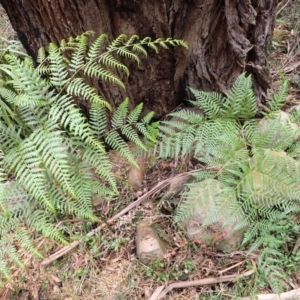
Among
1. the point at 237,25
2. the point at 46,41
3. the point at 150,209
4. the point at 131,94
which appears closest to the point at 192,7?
the point at 237,25

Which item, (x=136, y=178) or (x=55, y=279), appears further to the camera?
(x=136, y=178)

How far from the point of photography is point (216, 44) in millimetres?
1720

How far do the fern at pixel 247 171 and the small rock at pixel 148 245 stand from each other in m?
0.19

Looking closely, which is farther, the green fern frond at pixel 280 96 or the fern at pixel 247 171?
the green fern frond at pixel 280 96

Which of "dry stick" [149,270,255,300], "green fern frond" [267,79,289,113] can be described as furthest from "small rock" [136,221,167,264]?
"green fern frond" [267,79,289,113]

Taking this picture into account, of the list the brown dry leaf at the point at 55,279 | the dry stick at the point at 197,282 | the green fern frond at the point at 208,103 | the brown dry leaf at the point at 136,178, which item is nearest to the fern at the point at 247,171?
the green fern frond at the point at 208,103

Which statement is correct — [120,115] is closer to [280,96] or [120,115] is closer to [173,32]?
[173,32]

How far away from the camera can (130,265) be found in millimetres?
1754

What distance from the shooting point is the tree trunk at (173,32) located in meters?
1.46

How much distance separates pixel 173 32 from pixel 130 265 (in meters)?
1.22

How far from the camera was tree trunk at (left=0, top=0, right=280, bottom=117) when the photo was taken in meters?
1.46

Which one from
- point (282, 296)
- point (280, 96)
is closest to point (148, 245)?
point (282, 296)

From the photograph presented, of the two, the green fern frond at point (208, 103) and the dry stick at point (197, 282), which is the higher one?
the green fern frond at point (208, 103)

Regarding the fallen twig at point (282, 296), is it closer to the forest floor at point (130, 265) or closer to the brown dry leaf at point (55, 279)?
the forest floor at point (130, 265)
